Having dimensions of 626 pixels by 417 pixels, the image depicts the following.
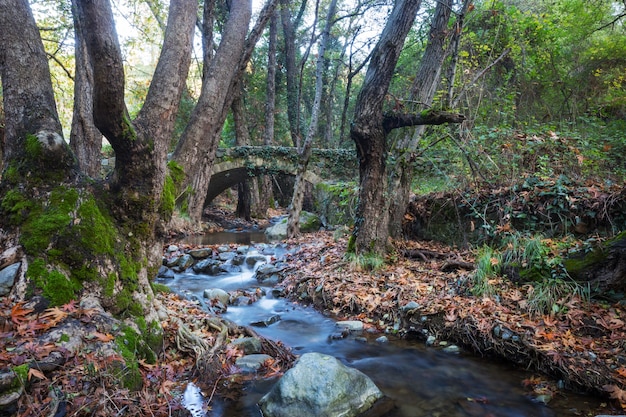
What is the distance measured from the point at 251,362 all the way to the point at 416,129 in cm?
484

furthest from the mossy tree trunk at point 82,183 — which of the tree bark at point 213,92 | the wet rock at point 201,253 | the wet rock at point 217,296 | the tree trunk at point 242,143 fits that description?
the tree trunk at point 242,143

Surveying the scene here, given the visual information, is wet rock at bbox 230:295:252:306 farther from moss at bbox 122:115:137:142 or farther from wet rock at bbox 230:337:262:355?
moss at bbox 122:115:137:142

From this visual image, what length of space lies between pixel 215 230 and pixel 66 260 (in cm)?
1126

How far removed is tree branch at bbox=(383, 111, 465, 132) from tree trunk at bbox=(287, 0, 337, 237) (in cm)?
328

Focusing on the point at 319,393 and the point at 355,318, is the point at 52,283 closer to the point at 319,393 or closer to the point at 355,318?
the point at 319,393

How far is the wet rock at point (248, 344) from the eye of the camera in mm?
4254

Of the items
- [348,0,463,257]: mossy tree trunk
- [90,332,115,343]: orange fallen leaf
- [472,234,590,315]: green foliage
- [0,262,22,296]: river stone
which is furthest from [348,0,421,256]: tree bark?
[0,262,22,296]: river stone

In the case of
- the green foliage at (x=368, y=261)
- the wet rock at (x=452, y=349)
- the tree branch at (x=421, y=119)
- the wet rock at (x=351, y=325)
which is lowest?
the wet rock at (x=351, y=325)

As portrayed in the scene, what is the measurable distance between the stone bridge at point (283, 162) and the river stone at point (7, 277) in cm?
1175

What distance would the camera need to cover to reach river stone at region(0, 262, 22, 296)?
9.66ft

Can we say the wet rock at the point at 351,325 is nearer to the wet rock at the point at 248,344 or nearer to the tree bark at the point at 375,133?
the wet rock at the point at 248,344

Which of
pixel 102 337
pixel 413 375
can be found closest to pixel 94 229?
pixel 102 337

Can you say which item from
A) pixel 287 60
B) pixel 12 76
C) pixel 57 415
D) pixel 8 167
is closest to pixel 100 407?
pixel 57 415

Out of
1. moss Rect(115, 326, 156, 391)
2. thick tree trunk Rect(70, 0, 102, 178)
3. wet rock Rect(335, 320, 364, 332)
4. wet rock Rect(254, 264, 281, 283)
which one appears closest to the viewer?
moss Rect(115, 326, 156, 391)
